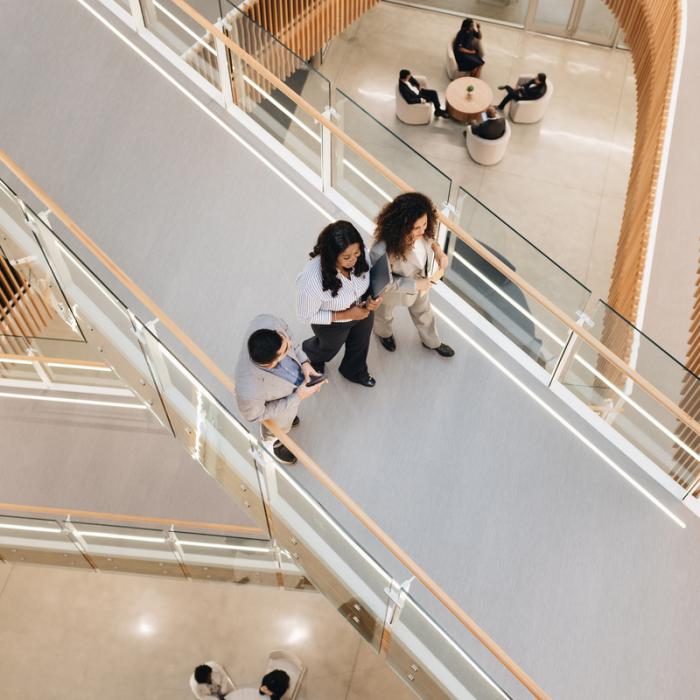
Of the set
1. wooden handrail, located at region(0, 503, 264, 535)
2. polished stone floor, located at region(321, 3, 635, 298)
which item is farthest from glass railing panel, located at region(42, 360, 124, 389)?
polished stone floor, located at region(321, 3, 635, 298)

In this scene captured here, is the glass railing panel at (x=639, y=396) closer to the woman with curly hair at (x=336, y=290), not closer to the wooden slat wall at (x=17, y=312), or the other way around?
the woman with curly hair at (x=336, y=290)

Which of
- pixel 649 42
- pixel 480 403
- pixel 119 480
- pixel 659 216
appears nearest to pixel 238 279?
pixel 480 403

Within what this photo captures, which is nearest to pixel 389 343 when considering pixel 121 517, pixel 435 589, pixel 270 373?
pixel 270 373

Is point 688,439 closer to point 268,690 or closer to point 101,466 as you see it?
point 268,690

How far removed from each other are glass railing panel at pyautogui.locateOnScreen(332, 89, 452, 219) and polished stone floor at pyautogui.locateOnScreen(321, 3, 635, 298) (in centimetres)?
654

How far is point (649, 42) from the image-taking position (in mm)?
11000

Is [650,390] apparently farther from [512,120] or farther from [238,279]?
[512,120]

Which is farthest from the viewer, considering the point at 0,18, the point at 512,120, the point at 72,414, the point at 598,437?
the point at 512,120

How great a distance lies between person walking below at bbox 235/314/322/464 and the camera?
154 inches

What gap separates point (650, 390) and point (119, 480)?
249 inches

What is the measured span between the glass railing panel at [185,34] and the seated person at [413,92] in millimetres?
5762

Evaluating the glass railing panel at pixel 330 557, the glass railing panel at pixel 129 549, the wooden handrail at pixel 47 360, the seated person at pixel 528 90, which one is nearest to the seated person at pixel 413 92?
the seated person at pixel 528 90

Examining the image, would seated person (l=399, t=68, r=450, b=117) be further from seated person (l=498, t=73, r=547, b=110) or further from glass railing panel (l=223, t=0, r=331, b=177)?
glass railing panel (l=223, t=0, r=331, b=177)

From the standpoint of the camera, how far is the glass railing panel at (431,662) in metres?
4.30
